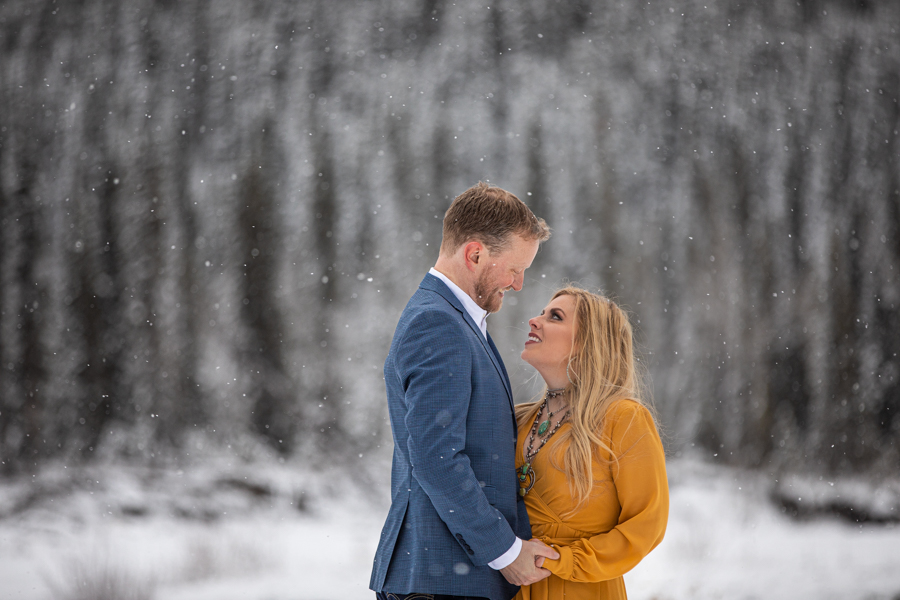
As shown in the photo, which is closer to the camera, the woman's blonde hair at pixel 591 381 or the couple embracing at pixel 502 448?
the couple embracing at pixel 502 448

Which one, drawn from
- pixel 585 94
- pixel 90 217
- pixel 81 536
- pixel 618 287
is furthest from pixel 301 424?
pixel 585 94

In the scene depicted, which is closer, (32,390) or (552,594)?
(552,594)

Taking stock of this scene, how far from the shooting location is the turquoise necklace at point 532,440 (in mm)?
1258

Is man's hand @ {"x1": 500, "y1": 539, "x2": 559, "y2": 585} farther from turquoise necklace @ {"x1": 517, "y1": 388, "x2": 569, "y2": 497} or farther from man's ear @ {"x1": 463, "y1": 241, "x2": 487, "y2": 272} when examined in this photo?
man's ear @ {"x1": 463, "y1": 241, "x2": 487, "y2": 272}

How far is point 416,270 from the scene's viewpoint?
2.47 meters

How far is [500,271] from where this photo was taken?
125 centimetres

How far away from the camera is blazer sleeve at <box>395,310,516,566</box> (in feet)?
3.46

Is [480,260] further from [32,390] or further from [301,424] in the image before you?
[32,390]

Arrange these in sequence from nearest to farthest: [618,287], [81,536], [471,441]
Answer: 1. [471,441]
2. [81,536]
3. [618,287]

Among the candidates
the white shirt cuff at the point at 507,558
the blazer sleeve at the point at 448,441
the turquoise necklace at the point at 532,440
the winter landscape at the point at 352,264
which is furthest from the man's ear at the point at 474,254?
the winter landscape at the point at 352,264

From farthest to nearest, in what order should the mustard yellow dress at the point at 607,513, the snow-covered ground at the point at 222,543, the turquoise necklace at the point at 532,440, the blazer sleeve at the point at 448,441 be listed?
the snow-covered ground at the point at 222,543 < the turquoise necklace at the point at 532,440 < the mustard yellow dress at the point at 607,513 < the blazer sleeve at the point at 448,441

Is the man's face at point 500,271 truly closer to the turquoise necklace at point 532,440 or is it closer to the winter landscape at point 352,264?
the turquoise necklace at point 532,440

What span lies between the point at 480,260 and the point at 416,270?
1.25 metres

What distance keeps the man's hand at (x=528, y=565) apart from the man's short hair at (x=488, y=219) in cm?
57
